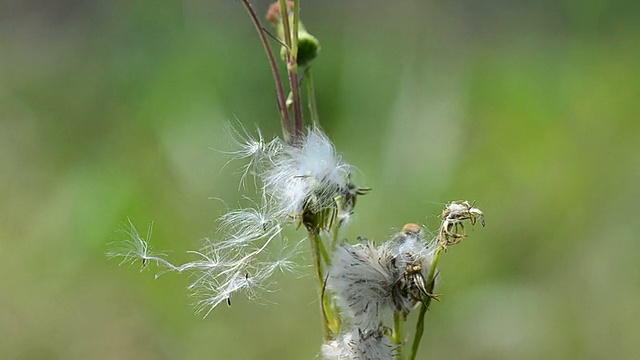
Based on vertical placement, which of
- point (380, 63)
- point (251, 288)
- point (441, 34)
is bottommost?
point (251, 288)

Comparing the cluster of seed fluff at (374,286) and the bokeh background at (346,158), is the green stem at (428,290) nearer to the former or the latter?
the cluster of seed fluff at (374,286)

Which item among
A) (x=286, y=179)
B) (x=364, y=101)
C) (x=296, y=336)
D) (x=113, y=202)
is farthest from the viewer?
(x=364, y=101)

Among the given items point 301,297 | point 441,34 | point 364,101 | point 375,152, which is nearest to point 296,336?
point 301,297

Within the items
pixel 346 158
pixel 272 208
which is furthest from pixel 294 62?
pixel 346 158

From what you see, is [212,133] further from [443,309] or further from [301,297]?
[443,309]

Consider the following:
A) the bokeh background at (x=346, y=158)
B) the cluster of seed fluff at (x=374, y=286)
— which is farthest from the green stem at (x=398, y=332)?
the bokeh background at (x=346, y=158)

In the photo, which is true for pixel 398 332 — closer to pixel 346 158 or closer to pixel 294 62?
pixel 294 62

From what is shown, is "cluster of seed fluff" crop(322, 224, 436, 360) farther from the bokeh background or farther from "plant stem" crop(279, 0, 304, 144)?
the bokeh background
